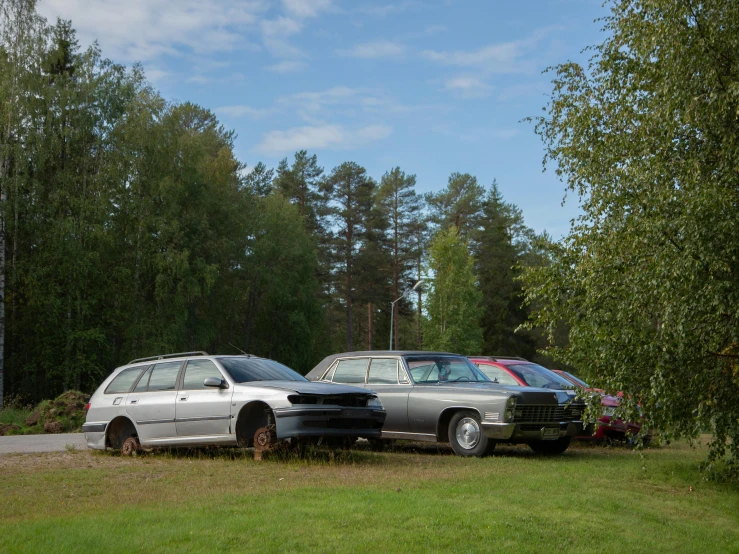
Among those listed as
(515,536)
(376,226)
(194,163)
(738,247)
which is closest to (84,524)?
(515,536)

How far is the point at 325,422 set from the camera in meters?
10.9

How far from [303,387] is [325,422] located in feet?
2.02

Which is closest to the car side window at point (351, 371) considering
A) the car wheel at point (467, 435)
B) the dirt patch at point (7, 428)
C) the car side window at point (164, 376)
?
the car wheel at point (467, 435)

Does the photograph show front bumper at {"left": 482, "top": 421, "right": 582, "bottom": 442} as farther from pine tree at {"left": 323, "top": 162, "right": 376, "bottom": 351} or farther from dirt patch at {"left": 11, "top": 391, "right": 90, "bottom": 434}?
pine tree at {"left": 323, "top": 162, "right": 376, "bottom": 351}

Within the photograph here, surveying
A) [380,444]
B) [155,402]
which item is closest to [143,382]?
[155,402]

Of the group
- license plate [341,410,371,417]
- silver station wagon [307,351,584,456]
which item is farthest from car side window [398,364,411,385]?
license plate [341,410,371,417]

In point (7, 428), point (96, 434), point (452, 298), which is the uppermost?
point (452, 298)

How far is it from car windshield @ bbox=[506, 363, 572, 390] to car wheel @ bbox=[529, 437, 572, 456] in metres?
1.48

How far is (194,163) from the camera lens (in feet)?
141

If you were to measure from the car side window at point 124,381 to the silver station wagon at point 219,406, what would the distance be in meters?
0.02

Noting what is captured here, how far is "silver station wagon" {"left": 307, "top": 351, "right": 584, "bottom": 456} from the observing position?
12469 mm

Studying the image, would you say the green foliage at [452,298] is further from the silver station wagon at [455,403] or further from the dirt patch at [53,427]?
the silver station wagon at [455,403]

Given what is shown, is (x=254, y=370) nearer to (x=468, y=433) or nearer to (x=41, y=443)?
(x=468, y=433)

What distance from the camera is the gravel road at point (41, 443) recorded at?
1358 centimetres
